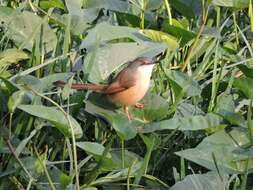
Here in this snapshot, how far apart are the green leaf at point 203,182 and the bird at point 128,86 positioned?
357 millimetres

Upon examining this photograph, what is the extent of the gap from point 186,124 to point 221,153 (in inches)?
5.1

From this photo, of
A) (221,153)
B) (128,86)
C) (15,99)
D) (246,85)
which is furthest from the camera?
(128,86)

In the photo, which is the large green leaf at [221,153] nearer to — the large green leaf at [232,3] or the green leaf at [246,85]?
the green leaf at [246,85]

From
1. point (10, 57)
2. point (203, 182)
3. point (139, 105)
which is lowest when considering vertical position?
point (203, 182)

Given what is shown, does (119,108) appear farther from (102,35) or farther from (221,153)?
(221,153)

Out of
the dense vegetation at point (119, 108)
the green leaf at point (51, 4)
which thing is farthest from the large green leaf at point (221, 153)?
the green leaf at point (51, 4)

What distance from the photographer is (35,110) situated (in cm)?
196

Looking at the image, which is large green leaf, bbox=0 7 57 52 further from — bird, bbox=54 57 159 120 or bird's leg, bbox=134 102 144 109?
bird's leg, bbox=134 102 144 109

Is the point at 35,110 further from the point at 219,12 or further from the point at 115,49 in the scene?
the point at 219,12

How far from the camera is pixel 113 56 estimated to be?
2.39 m

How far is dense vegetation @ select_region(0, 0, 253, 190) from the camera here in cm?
208

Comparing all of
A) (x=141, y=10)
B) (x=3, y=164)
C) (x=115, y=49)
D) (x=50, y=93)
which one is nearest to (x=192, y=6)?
(x=141, y=10)

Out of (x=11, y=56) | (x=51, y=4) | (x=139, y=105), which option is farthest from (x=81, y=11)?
(x=139, y=105)

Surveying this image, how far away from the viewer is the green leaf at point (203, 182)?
6.62ft
